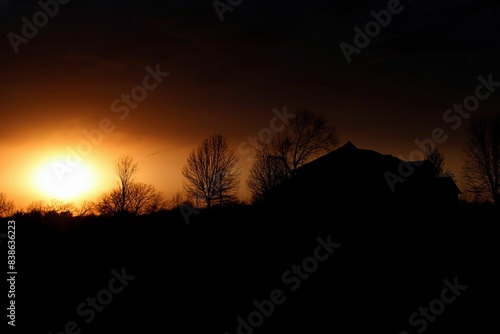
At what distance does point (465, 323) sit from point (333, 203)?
17939 millimetres

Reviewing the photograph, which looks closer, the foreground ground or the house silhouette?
the foreground ground

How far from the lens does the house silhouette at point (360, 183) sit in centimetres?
3331

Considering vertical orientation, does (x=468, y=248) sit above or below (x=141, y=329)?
below

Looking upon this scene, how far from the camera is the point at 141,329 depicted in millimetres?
13133

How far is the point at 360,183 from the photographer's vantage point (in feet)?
117

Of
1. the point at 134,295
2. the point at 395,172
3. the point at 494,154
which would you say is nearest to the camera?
the point at 134,295

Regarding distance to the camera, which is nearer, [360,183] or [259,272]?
[259,272]

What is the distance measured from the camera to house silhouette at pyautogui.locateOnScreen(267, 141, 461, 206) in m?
33.3

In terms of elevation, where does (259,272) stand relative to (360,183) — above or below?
below

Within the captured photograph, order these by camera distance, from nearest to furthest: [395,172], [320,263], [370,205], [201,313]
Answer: [201,313], [320,263], [370,205], [395,172]

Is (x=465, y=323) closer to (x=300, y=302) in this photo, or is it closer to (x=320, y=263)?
(x=300, y=302)

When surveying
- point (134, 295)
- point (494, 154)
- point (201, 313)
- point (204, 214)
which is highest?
point (204, 214)

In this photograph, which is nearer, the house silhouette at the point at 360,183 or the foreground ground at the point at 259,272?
the foreground ground at the point at 259,272

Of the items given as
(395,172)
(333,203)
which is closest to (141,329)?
(333,203)
